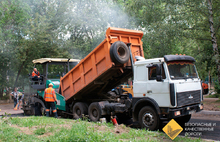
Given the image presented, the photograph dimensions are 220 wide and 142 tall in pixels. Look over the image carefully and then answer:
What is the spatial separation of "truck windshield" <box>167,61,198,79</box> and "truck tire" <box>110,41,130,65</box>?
169 cm

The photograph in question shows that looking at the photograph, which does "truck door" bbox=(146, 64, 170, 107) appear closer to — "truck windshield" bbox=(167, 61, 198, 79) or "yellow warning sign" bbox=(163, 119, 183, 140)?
"truck windshield" bbox=(167, 61, 198, 79)

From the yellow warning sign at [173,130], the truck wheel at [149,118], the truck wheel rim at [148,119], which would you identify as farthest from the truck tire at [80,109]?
the yellow warning sign at [173,130]

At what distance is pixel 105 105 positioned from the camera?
8344mm

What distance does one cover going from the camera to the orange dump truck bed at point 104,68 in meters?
7.44

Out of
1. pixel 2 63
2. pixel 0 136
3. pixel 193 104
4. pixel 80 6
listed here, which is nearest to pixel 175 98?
pixel 193 104

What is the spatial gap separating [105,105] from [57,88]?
10.2 feet

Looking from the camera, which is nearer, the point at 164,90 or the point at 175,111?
the point at 175,111

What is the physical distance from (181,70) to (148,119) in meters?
1.82

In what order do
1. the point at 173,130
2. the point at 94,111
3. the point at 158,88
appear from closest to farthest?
1. the point at 173,130
2. the point at 158,88
3. the point at 94,111

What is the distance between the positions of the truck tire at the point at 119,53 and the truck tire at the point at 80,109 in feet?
9.24

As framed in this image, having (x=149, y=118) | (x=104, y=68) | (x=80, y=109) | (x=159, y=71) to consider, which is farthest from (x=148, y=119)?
(x=80, y=109)

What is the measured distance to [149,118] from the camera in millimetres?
6512

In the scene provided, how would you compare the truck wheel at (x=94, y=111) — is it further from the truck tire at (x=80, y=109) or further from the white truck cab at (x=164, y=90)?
the white truck cab at (x=164, y=90)

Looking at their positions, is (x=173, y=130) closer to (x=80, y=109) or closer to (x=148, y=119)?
(x=148, y=119)
